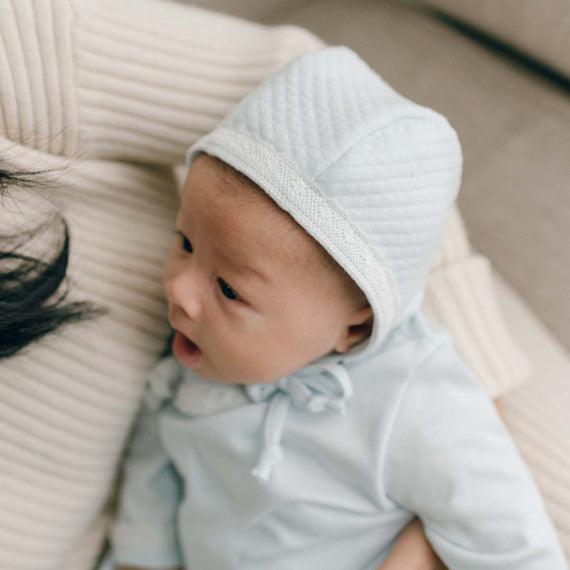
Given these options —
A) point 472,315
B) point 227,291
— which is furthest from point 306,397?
point 472,315

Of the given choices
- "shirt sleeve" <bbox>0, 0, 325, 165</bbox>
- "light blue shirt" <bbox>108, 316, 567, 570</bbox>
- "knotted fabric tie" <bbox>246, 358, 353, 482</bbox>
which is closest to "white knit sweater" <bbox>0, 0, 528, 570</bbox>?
"shirt sleeve" <bbox>0, 0, 325, 165</bbox>

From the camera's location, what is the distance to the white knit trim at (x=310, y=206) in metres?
0.55

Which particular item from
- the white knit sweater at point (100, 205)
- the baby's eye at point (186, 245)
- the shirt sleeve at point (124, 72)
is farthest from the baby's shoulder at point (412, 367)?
the shirt sleeve at point (124, 72)

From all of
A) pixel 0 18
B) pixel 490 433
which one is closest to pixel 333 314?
pixel 490 433

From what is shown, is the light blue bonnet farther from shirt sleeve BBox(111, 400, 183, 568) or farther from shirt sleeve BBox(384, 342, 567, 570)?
shirt sleeve BBox(111, 400, 183, 568)

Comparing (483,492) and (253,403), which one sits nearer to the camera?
(483,492)

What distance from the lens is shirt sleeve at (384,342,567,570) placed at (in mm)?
611

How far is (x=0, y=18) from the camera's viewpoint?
612 millimetres

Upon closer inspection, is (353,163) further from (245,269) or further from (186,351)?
(186,351)

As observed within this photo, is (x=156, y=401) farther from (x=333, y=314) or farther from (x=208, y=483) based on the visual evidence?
(x=333, y=314)

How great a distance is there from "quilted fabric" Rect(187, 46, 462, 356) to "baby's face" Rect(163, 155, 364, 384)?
27 mm

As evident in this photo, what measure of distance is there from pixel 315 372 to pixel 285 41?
1.40 feet

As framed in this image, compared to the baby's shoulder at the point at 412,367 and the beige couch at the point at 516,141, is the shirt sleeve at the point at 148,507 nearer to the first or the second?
the baby's shoulder at the point at 412,367

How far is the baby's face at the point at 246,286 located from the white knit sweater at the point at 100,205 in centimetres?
13
